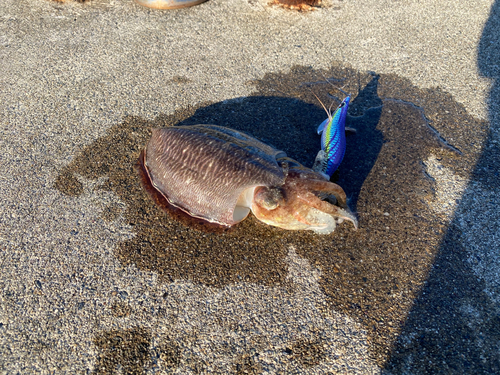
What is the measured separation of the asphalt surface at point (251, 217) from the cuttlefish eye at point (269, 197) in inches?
16.8

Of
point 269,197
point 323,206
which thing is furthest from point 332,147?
point 269,197

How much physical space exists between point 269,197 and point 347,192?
109 cm

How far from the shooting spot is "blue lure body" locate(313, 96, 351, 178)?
375cm

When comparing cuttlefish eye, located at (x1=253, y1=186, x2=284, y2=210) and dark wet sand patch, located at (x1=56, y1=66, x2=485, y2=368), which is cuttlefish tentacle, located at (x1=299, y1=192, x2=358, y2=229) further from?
dark wet sand patch, located at (x1=56, y1=66, x2=485, y2=368)

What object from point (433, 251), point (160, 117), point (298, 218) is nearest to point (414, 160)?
point (433, 251)

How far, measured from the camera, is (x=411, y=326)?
9.74 feet

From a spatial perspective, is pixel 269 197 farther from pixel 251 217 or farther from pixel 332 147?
pixel 332 147

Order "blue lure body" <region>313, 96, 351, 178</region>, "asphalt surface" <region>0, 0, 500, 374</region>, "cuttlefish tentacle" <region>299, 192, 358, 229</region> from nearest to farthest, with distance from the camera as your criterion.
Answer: "asphalt surface" <region>0, 0, 500, 374</region> → "cuttlefish tentacle" <region>299, 192, 358, 229</region> → "blue lure body" <region>313, 96, 351, 178</region>

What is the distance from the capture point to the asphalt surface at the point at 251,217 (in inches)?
114

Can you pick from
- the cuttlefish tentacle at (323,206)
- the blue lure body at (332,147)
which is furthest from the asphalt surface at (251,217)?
the cuttlefish tentacle at (323,206)

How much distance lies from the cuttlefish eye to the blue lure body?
713 mm

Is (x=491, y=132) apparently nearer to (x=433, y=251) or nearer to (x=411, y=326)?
(x=433, y=251)

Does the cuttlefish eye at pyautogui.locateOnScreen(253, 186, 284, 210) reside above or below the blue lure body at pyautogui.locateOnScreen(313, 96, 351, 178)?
below

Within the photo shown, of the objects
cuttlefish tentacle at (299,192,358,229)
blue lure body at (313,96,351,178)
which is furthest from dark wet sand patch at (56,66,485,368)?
cuttlefish tentacle at (299,192,358,229)
